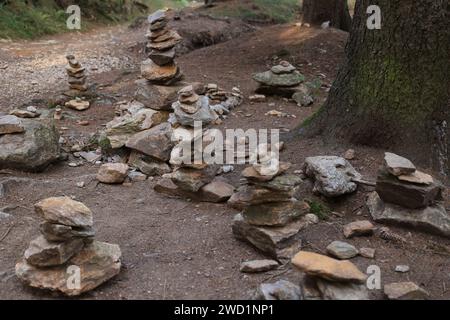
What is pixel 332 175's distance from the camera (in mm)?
4895

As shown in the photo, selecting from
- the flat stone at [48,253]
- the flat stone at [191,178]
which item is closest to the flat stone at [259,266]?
the flat stone at [48,253]

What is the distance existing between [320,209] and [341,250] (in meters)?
0.80

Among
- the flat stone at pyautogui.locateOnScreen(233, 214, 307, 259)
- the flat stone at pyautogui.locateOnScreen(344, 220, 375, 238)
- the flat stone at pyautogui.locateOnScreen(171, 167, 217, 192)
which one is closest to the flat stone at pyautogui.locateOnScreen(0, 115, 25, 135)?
the flat stone at pyautogui.locateOnScreen(171, 167, 217, 192)

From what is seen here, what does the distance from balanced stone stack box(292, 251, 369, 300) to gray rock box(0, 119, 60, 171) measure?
373 cm

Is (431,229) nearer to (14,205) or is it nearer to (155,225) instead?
(155,225)

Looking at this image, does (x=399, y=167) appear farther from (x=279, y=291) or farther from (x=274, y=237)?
(x=279, y=291)

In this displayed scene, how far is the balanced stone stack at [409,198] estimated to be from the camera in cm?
440

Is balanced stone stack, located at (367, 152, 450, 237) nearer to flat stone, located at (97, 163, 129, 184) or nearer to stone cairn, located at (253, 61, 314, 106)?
flat stone, located at (97, 163, 129, 184)

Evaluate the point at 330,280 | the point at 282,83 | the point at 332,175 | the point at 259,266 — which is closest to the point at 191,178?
the point at 332,175

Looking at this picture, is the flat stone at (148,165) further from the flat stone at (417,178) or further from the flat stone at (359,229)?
the flat stone at (417,178)

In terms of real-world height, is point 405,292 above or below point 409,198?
below

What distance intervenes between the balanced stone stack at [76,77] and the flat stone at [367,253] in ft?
19.7
